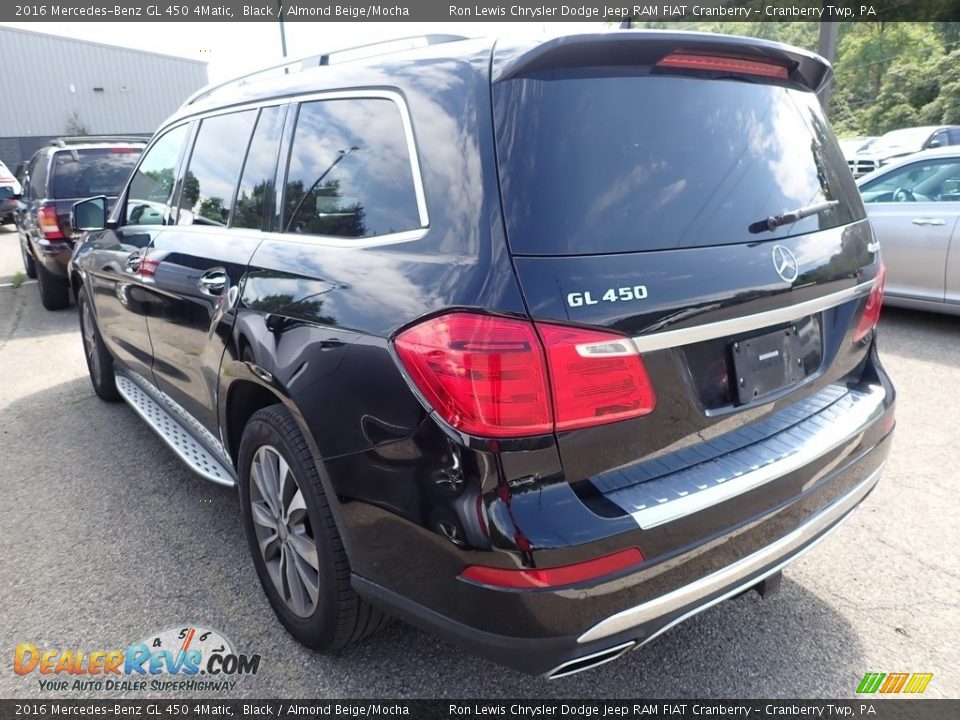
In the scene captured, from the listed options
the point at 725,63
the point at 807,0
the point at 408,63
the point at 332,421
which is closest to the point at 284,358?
the point at 332,421

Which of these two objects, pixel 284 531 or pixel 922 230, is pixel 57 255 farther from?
pixel 922 230

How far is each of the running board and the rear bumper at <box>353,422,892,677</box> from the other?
1.19 m

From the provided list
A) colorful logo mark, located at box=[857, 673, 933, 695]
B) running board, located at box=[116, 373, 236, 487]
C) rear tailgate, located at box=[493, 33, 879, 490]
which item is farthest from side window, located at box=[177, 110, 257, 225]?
colorful logo mark, located at box=[857, 673, 933, 695]

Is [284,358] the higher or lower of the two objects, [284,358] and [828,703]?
the higher

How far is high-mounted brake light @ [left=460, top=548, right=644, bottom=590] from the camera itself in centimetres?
166

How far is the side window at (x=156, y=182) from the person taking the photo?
143 inches

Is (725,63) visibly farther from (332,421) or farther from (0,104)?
(0,104)

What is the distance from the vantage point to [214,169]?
10.3ft

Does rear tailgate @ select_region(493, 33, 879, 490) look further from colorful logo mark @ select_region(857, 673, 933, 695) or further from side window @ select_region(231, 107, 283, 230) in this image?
side window @ select_region(231, 107, 283, 230)

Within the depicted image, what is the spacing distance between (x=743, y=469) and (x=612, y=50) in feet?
3.76

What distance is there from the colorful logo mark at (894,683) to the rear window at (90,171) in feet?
28.0

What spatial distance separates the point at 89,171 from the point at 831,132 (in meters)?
8.48

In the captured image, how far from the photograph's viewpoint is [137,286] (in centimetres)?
370

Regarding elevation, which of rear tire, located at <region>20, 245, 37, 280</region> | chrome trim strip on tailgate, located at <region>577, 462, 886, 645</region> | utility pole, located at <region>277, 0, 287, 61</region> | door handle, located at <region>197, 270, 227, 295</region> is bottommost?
rear tire, located at <region>20, 245, 37, 280</region>
